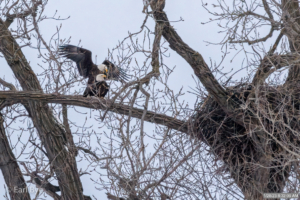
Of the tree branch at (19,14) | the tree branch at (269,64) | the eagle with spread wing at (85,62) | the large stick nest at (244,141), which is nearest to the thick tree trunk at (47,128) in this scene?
the tree branch at (19,14)

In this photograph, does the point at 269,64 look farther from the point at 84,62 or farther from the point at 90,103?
the point at 84,62

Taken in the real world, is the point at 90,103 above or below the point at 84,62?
below

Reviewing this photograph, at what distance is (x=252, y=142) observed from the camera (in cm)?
473

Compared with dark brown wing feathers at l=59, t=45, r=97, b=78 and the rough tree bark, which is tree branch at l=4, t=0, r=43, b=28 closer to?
the rough tree bark

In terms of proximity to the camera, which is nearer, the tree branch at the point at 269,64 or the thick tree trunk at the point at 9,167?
the tree branch at the point at 269,64

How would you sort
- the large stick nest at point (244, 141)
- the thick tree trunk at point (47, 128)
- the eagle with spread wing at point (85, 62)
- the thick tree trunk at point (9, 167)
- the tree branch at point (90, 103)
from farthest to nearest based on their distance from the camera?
the eagle with spread wing at point (85, 62) < the thick tree trunk at point (9, 167) < the thick tree trunk at point (47, 128) < the large stick nest at point (244, 141) < the tree branch at point (90, 103)

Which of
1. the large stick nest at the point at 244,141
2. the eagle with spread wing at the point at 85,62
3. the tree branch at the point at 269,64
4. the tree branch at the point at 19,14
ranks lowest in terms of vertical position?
the large stick nest at the point at 244,141

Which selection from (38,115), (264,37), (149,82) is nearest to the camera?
(149,82)

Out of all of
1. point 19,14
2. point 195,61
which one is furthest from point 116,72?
point 19,14

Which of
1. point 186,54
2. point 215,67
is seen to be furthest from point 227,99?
point 186,54

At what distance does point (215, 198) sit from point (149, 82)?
170 centimetres

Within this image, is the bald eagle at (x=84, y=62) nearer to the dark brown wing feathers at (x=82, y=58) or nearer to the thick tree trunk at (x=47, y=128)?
the dark brown wing feathers at (x=82, y=58)

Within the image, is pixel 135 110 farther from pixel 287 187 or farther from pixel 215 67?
pixel 287 187

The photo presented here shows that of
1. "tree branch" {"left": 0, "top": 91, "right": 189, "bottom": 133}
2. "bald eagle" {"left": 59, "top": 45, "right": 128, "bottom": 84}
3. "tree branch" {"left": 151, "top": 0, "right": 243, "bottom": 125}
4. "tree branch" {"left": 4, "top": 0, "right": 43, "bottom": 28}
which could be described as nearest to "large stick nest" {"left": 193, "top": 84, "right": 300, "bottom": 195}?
"tree branch" {"left": 151, "top": 0, "right": 243, "bottom": 125}
